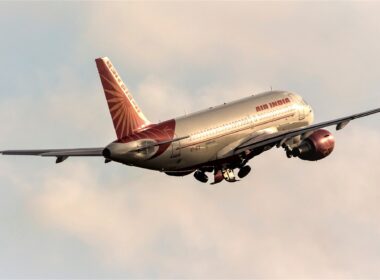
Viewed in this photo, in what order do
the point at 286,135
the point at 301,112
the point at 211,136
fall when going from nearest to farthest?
the point at 211,136 → the point at 286,135 → the point at 301,112

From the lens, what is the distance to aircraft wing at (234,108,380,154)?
91.6 m

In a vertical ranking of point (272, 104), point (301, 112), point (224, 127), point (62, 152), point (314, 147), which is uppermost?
point (272, 104)

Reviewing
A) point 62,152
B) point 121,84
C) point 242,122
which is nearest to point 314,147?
point 242,122

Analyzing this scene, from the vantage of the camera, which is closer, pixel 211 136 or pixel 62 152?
pixel 211 136

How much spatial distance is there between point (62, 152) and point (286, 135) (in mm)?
17316

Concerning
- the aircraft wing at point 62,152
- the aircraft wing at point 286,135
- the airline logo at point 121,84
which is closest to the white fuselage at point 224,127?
the aircraft wing at point 286,135

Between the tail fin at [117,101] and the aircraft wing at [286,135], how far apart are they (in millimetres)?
9536

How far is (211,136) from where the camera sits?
9369 centimetres

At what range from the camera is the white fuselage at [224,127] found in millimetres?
90625

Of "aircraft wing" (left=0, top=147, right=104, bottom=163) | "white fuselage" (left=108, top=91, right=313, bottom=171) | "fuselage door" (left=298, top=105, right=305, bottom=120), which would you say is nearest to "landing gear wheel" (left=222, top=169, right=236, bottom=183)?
"white fuselage" (left=108, top=91, right=313, bottom=171)

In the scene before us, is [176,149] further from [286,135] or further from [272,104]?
[272,104]

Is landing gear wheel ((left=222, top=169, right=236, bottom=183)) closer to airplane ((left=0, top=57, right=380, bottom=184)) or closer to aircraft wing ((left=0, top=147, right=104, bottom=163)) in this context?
airplane ((left=0, top=57, right=380, bottom=184))

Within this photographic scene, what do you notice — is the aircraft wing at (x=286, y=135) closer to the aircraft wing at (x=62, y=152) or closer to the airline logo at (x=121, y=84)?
the airline logo at (x=121, y=84)

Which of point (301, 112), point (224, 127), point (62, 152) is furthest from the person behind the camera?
point (301, 112)
